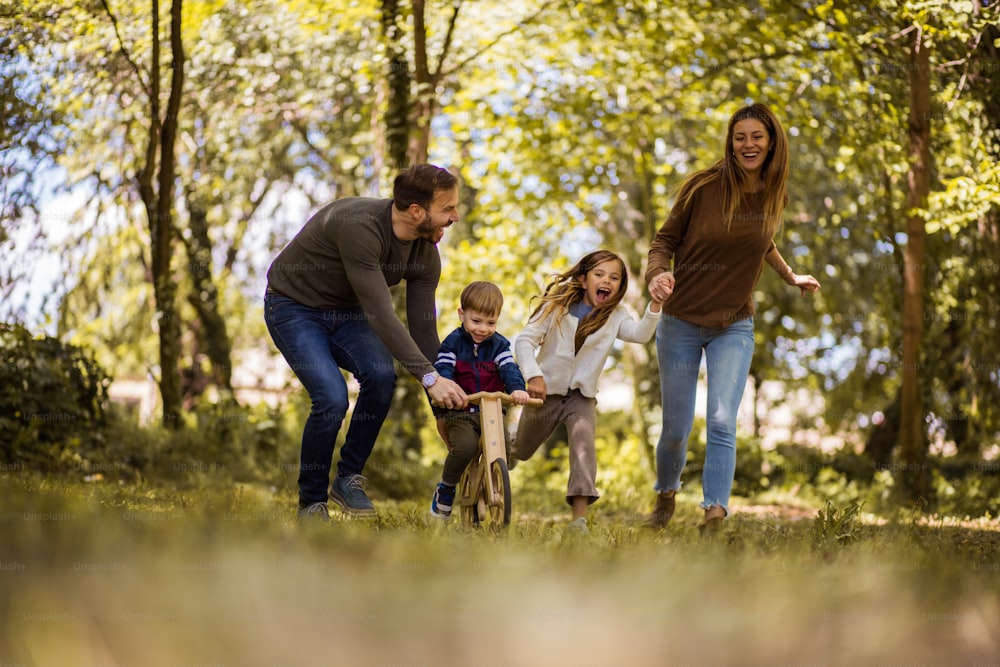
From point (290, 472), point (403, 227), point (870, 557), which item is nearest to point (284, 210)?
point (290, 472)

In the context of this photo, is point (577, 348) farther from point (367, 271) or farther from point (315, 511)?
point (315, 511)

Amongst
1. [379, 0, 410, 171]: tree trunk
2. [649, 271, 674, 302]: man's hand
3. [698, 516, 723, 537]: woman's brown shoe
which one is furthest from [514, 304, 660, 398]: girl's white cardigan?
[379, 0, 410, 171]: tree trunk

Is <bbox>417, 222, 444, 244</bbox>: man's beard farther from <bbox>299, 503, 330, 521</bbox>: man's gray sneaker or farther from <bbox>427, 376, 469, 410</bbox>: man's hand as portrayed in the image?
<bbox>299, 503, 330, 521</bbox>: man's gray sneaker

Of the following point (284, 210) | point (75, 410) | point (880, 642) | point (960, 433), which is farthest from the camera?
point (284, 210)

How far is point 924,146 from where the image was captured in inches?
311

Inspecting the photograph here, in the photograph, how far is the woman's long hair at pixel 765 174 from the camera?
5.11 m

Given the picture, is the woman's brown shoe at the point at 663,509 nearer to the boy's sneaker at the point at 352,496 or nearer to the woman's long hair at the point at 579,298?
the woman's long hair at the point at 579,298

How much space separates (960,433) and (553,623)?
8358 mm

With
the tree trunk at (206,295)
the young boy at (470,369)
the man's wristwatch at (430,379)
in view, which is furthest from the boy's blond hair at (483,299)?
the tree trunk at (206,295)

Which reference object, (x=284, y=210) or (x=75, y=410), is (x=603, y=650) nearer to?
(x=75, y=410)

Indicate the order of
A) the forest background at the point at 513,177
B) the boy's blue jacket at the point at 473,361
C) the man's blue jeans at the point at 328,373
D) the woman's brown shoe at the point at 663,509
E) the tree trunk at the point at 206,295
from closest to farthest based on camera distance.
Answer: the man's blue jeans at the point at 328,373 → the boy's blue jacket at the point at 473,361 → the woman's brown shoe at the point at 663,509 → the forest background at the point at 513,177 → the tree trunk at the point at 206,295

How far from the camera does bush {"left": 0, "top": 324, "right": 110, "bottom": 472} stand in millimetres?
7008

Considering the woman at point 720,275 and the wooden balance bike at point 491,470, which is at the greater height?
the woman at point 720,275

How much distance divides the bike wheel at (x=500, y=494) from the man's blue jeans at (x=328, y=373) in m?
0.68
